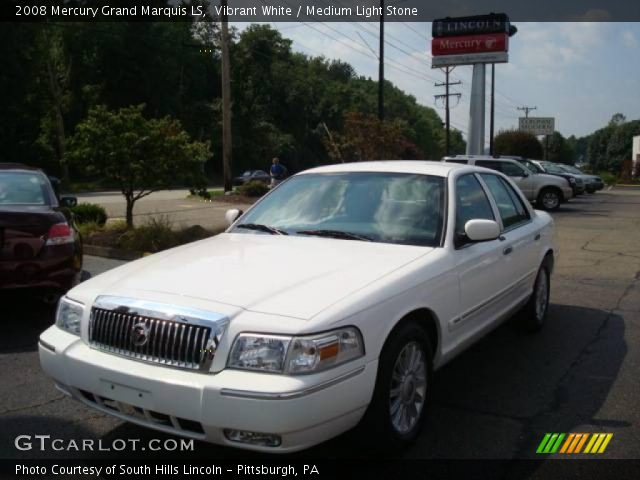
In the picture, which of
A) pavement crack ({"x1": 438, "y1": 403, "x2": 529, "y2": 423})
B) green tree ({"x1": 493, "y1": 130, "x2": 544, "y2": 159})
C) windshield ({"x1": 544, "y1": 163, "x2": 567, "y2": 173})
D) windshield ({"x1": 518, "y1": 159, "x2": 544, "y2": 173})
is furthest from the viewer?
green tree ({"x1": 493, "y1": 130, "x2": 544, "y2": 159})

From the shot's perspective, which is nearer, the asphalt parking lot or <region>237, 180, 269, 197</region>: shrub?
the asphalt parking lot

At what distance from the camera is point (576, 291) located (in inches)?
302

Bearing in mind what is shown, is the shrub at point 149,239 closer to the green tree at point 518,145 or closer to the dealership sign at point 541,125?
the green tree at point 518,145

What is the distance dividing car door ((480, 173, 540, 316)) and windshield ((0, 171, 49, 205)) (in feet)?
14.8

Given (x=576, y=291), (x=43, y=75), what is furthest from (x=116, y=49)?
(x=576, y=291)

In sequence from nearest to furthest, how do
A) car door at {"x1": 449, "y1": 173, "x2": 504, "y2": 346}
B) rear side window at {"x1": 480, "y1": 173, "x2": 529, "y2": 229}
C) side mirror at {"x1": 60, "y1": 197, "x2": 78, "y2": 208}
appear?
car door at {"x1": 449, "y1": 173, "x2": 504, "y2": 346} → rear side window at {"x1": 480, "y1": 173, "x2": 529, "y2": 229} → side mirror at {"x1": 60, "y1": 197, "x2": 78, "y2": 208}

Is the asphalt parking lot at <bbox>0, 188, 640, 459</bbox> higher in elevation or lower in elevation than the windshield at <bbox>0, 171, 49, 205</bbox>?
lower

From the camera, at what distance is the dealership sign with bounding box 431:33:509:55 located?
31.9 m

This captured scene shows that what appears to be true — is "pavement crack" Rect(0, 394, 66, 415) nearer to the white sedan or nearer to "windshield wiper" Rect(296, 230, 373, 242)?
the white sedan

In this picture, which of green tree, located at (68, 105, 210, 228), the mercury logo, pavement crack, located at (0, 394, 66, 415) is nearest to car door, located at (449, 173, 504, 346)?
the mercury logo

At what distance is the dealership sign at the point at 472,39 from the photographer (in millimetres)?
31938

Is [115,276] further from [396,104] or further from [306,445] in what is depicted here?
[396,104]

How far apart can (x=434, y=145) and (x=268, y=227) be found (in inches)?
4581

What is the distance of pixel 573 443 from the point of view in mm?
3482
